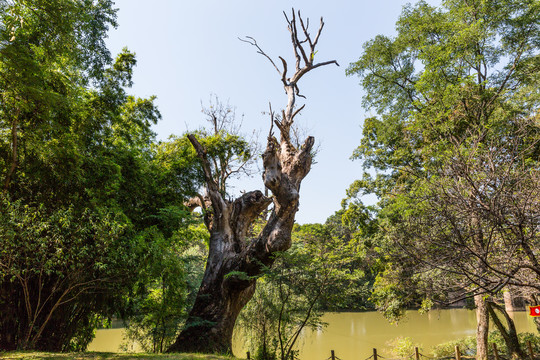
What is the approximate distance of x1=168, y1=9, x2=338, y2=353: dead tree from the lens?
6.91 m

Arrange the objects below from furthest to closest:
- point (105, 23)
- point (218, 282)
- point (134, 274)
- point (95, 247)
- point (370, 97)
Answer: point (370, 97)
point (218, 282)
point (105, 23)
point (134, 274)
point (95, 247)

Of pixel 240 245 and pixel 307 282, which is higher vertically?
pixel 240 245

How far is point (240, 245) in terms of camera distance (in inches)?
336

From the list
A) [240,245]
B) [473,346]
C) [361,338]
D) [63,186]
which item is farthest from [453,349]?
[63,186]

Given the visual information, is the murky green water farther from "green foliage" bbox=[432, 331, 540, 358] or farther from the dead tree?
the dead tree

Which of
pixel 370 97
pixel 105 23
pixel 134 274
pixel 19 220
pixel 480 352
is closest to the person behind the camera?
pixel 19 220

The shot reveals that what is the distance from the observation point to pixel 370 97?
11031mm

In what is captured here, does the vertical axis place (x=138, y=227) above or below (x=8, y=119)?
below

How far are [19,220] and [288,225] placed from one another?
17.2 feet

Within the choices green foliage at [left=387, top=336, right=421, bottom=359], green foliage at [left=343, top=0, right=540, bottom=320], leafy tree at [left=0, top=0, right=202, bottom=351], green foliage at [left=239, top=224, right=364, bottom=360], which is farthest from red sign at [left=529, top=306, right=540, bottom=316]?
green foliage at [left=387, top=336, right=421, bottom=359]

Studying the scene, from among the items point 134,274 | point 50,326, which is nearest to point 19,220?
point 134,274

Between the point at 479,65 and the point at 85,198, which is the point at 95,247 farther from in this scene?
the point at 479,65

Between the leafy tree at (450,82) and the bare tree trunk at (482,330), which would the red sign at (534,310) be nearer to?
the leafy tree at (450,82)

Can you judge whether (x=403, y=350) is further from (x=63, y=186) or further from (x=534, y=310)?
(x=63, y=186)
